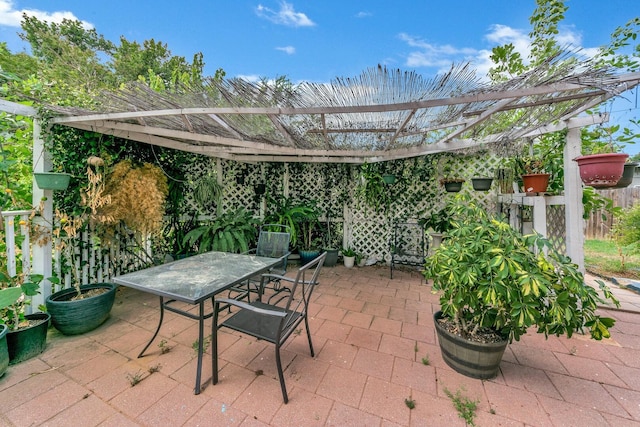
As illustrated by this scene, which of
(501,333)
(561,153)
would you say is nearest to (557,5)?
(561,153)

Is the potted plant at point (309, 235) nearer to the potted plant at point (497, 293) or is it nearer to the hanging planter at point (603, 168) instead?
the potted plant at point (497, 293)

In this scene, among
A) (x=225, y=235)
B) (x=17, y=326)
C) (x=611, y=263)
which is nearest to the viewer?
(x=17, y=326)

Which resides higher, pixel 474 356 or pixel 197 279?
pixel 197 279

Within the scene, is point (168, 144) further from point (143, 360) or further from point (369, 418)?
point (369, 418)

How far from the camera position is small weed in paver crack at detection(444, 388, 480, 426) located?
4.62 feet

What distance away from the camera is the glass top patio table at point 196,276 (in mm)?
1641

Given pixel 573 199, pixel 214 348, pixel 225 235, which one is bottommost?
pixel 214 348

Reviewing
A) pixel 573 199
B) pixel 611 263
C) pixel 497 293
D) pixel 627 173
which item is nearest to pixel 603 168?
pixel 627 173

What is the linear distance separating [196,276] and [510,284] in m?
2.21

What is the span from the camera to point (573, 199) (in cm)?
231

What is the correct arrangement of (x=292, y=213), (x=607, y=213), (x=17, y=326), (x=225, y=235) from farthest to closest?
(x=607, y=213)
(x=292, y=213)
(x=225, y=235)
(x=17, y=326)

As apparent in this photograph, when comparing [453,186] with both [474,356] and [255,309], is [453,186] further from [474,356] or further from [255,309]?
[255,309]

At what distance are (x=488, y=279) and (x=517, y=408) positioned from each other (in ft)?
2.57

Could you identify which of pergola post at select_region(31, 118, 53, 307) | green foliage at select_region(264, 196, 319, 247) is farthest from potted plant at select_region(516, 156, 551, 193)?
pergola post at select_region(31, 118, 53, 307)
